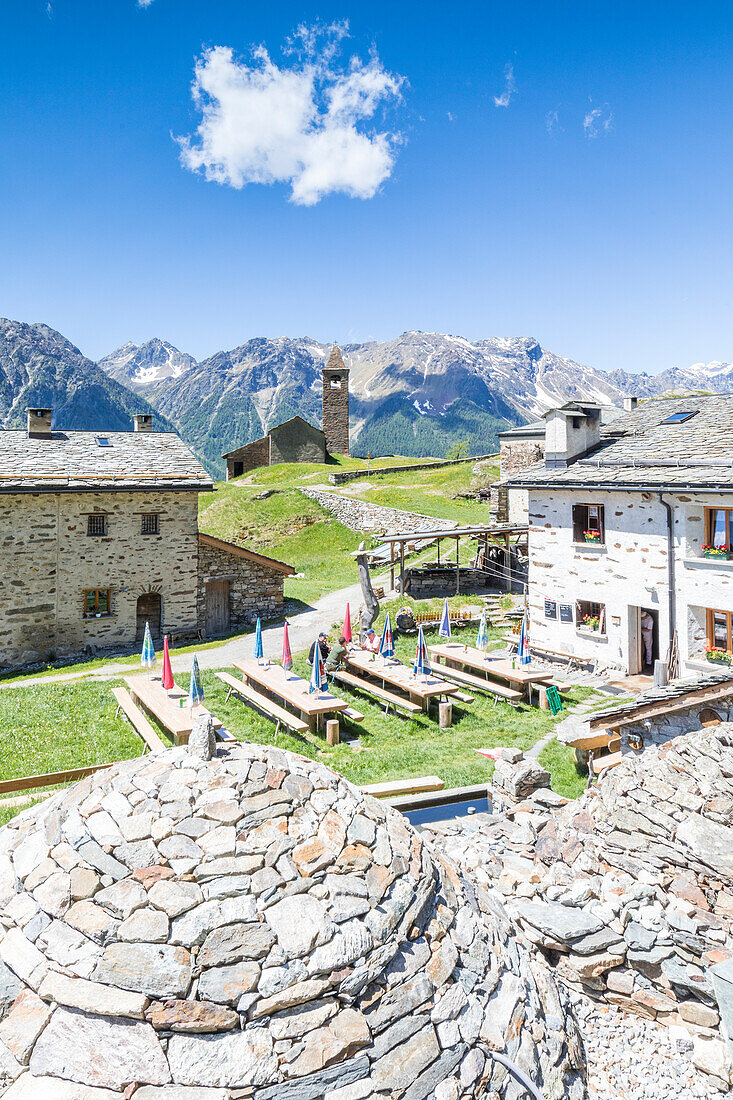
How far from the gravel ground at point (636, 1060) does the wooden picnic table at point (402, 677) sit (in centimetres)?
827

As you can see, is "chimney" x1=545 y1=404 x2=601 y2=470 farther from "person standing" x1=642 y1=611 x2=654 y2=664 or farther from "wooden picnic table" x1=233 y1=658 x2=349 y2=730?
"wooden picnic table" x1=233 y1=658 x2=349 y2=730

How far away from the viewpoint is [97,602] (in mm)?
23781

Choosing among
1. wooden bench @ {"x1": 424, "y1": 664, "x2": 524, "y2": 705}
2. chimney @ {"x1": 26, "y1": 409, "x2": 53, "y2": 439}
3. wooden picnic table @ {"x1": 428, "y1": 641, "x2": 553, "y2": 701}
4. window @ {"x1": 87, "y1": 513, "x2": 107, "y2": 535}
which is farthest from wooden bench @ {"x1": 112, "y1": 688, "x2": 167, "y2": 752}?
chimney @ {"x1": 26, "y1": 409, "x2": 53, "y2": 439}

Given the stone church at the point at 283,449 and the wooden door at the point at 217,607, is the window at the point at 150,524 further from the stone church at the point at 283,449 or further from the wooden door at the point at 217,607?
the stone church at the point at 283,449

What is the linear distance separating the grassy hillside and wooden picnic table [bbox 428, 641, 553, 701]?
1341 cm

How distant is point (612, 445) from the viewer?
69.4ft

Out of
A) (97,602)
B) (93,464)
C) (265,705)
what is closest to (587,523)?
(265,705)

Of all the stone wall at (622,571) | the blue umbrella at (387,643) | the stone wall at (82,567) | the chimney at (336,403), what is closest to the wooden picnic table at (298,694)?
the blue umbrella at (387,643)

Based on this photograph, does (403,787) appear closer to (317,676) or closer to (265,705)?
(317,676)

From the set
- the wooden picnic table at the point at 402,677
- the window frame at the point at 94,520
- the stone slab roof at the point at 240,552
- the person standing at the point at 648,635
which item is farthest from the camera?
the stone slab roof at the point at 240,552

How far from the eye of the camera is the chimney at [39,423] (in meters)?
25.9

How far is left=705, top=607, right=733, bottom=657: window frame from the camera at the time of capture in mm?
16594

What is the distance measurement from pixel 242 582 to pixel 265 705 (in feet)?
41.5

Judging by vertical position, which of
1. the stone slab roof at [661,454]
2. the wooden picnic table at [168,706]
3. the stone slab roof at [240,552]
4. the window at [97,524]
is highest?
the stone slab roof at [661,454]
